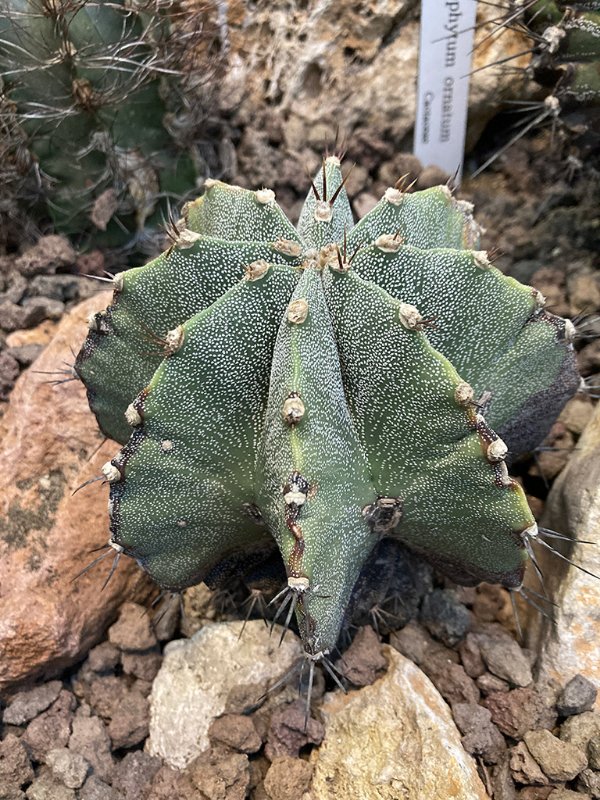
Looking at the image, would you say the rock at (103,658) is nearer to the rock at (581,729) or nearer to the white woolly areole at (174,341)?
the white woolly areole at (174,341)

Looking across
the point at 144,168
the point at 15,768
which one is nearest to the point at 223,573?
the point at 15,768

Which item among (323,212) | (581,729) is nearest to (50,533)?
(323,212)

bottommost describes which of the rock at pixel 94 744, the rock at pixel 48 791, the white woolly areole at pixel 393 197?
the rock at pixel 94 744

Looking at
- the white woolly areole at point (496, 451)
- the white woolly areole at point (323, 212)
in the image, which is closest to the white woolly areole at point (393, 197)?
the white woolly areole at point (323, 212)

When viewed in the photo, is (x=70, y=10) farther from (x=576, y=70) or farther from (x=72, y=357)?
(x=576, y=70)

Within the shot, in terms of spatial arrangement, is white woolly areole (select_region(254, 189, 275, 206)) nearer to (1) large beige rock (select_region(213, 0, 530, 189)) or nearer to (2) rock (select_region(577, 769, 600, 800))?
(1) large beige rock (select_region(213, 0, 530, 189))
